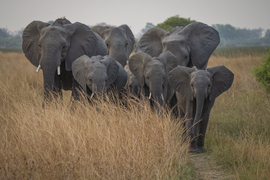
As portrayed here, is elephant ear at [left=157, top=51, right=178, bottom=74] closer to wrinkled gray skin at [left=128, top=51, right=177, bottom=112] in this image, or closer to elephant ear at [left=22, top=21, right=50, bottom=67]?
wrinkled gray skin at [left=128, top=51, right=177, bottom=112]

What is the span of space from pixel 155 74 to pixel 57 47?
5.70ft

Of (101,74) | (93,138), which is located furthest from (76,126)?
(101,74)

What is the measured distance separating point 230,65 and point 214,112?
19.2ft

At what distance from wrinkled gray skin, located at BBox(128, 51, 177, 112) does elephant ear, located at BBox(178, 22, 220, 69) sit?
1.29m

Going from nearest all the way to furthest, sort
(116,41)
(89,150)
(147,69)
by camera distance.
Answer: (89,150)
(147,69)
(116,41)

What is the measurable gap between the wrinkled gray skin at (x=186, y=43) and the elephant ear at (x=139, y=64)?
877mm

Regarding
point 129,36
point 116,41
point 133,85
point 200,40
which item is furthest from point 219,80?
point 129,36

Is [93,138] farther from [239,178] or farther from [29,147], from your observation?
[239,178]

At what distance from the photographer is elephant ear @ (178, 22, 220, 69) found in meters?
7.81

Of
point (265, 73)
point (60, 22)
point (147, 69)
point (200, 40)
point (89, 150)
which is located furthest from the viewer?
point (265, 73)

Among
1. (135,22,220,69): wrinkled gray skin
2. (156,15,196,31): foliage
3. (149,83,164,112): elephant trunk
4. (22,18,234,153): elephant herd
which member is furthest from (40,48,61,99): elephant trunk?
(156,15,196,31): foliage

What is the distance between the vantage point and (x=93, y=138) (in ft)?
15.3

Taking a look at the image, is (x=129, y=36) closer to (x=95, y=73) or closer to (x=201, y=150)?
(x=95, y=73)

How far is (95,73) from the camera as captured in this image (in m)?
6.09
